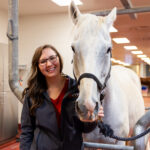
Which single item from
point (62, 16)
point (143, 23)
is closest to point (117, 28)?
point (143, 23)

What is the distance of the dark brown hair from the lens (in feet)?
4.07

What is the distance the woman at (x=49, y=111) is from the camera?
1.19 m

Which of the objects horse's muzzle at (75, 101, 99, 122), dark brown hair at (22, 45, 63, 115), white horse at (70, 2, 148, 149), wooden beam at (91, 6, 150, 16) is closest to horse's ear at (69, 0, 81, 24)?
white horse at (70, 2, 148, 149)

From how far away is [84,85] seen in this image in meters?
0.99

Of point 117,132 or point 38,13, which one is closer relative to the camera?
point 117,132

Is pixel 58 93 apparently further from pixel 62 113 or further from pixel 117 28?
pixel 117 28

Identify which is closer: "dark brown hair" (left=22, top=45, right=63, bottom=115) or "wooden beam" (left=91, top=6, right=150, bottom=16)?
"dark brown hair" (left=22, top=45, right=63, bottom=115)

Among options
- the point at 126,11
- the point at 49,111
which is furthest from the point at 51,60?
the point at 126,11

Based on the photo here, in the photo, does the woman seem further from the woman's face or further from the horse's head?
the horse's head

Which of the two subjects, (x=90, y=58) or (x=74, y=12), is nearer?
(x=90, y=58)

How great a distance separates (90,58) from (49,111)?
349 mm

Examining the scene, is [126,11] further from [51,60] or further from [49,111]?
[49,111]

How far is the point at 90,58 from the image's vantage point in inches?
41.3

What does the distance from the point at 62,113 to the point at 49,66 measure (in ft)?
0.80
